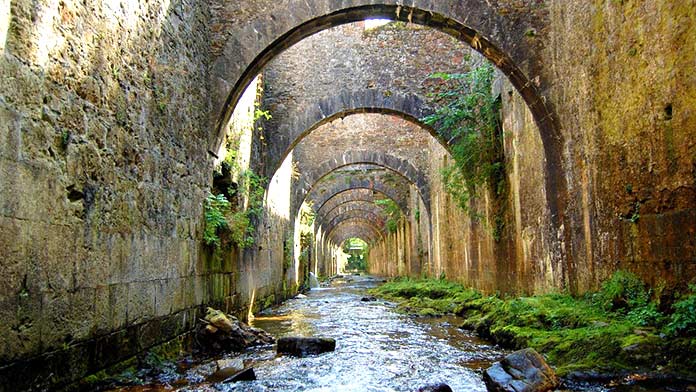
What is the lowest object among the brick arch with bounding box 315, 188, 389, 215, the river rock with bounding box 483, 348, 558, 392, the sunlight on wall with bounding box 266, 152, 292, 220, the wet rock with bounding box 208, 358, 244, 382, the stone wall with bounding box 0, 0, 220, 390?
the wet rock with bounding box 208, 358, 244, 382

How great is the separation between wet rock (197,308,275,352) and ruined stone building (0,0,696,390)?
9.6 inches

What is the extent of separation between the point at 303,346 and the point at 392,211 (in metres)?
19.7

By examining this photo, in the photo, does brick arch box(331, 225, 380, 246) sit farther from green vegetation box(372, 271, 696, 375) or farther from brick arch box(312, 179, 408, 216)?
green vegetation box(372, 271, 696, 375)

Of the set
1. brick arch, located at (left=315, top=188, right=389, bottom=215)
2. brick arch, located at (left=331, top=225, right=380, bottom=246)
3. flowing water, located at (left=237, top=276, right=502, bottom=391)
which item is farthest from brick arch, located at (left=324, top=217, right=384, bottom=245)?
flowing water, located at (left=237, top=276, right=502, bottom=391)

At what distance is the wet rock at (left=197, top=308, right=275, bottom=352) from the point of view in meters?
6.03

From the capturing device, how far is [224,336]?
241 inches

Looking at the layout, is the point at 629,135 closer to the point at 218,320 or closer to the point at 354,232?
the point at 218,320

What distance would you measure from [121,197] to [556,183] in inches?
196

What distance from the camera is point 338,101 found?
12422mm

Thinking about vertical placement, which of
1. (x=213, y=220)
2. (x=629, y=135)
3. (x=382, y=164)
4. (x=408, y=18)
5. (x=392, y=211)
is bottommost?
(x=213, y=220)

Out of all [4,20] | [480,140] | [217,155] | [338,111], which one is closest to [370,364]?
[217,155]

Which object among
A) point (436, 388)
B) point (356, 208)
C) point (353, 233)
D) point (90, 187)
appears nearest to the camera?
point (436, 388)

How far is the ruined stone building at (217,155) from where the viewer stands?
3.18m

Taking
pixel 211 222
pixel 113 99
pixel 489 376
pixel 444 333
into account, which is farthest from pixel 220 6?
pixel 489 376
